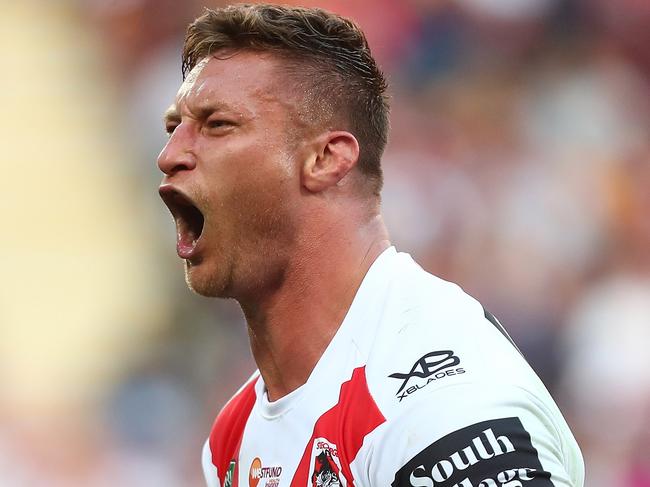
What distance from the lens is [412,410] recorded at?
7.86 feet

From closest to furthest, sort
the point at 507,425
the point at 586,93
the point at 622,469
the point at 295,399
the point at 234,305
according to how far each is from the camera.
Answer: the point at 507,425 → the point at 295,399 → the point at 622,469 → the point at 234,305 → the point at 586,93

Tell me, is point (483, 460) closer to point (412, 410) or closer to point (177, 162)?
point (412, 410)

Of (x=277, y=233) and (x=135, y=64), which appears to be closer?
(x=277, y=233)

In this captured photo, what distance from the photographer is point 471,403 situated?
233 centimetres

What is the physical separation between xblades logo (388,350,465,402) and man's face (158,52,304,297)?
2.13 feet

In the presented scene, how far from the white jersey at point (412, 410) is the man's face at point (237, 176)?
0.31 m

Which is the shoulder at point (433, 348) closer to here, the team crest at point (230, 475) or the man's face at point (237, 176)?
the man's face at point (237, 176)

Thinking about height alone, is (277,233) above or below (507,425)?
above

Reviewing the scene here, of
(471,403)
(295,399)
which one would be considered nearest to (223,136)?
(295,399)

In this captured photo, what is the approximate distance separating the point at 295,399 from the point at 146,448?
4631mm

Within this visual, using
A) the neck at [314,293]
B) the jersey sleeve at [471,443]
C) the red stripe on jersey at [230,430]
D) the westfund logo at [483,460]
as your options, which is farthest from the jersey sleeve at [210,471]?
the westfund logo at [483,460]

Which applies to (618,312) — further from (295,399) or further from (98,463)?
(295,399)

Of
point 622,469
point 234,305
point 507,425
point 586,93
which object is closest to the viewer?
point 507,425

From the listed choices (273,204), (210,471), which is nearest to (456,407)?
(273,204)
